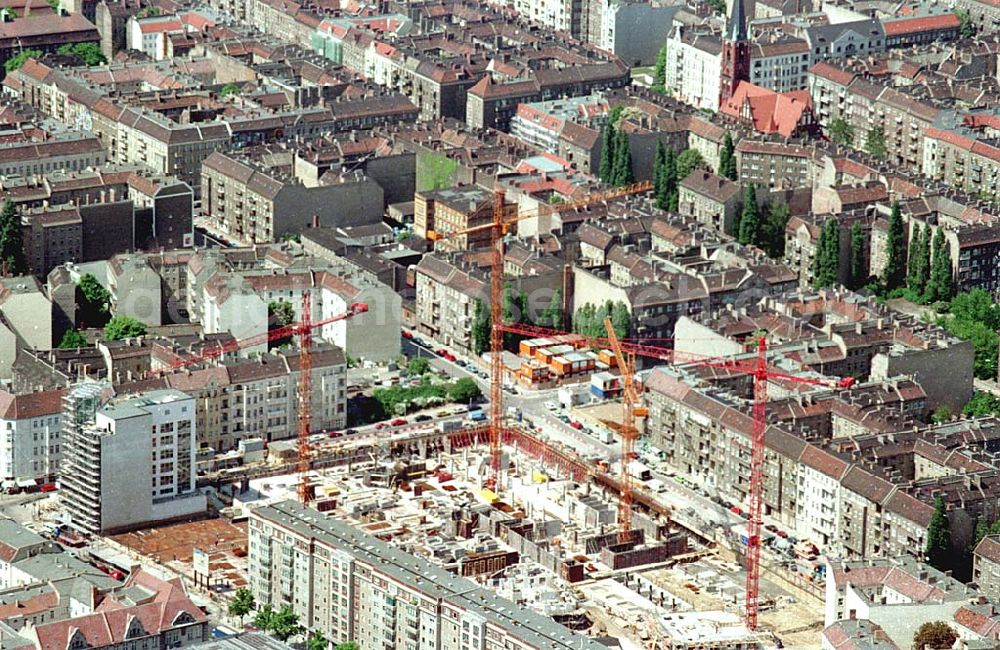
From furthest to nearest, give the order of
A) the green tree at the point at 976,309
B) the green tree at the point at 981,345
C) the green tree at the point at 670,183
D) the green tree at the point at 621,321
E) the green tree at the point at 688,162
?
the green tree at the point at 688,162, the green tree at the point at 670,183, the green tree at the point at 976,309, the green tree at the point at 621,321, the green tree at the point at 981,345

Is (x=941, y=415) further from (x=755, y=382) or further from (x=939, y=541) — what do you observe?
(x=939, y=541)

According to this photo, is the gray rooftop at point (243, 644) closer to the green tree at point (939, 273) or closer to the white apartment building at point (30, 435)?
the white apartment building at point (30, 435)

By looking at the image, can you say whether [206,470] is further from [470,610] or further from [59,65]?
[59,65]

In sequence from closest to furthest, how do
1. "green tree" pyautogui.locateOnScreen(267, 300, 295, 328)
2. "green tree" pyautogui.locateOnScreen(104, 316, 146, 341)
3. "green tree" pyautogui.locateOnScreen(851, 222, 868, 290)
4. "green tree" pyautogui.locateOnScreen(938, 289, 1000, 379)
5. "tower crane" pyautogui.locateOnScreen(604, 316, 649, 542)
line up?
"tower crane" pyautogui.locateOnScreen(604, 316, 649, 542) → "green tree" pyautogui.locateOnScreen(104, 316, 146, 341) → "green tree" pyautogui.locateOnScreen(938, 289, 1000, 379) → "green tree" pyautogui.locateOnScreen(267, 300, 295, 328) → "green tree" pyautogui.locateOnScreen(851, 222, 868, 290)

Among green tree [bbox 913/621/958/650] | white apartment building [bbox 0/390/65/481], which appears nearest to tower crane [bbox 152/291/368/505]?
white apartment building [bbox 0/390/65/481]

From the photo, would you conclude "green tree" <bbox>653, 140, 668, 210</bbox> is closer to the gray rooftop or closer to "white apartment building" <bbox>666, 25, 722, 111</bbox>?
"white apartment building" <bbox>666, 25, 722, 111</bbox>

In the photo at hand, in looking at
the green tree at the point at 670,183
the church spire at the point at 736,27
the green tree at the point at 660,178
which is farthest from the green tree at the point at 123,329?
the church spire at the point at 736,27
